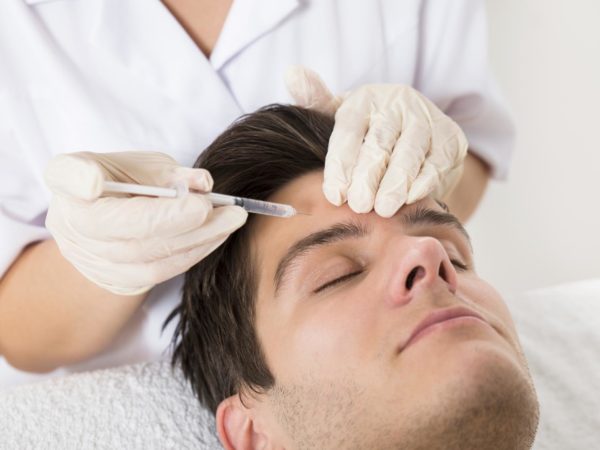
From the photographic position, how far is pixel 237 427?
1.14m

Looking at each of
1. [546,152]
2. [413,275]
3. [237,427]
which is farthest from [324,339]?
[546,152]

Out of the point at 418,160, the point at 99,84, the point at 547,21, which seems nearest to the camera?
the point at 418,160

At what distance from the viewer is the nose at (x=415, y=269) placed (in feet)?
3.18

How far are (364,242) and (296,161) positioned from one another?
213mm

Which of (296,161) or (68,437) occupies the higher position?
(296,161)

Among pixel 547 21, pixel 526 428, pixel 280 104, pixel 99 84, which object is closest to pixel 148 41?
pixel 99 84

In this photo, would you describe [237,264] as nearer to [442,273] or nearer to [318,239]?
[318,239]

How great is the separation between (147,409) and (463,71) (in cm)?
94

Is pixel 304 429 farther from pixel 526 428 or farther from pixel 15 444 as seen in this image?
pixel 15 444

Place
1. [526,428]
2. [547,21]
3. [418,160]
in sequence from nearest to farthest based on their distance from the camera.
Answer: [526,428] → [418,160] → [547,21]

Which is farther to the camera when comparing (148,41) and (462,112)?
(462,112)

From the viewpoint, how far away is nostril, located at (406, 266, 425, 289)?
3.25 ft

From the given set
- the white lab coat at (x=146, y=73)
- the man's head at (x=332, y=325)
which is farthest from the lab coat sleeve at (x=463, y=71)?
the man's head at (x=332, y=325)

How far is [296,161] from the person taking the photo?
120 cm
